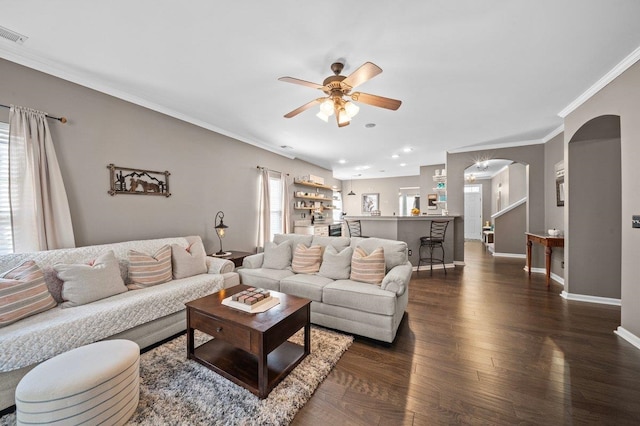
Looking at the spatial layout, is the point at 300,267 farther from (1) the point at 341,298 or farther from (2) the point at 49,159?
(2) the point at 49,159

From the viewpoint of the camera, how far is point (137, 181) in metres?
3.18

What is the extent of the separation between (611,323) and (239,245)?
5.27 meters

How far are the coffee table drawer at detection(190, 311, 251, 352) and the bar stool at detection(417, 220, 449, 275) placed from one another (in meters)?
4.36

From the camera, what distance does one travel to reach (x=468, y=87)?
2.84 metres

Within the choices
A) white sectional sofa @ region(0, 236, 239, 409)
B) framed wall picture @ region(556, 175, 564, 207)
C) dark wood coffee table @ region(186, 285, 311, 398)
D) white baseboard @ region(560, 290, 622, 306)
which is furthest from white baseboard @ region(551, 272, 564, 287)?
white sectional sofa @ region(0, 236, 239, 409)

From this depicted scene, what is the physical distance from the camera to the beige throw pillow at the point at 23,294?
1.75 metres

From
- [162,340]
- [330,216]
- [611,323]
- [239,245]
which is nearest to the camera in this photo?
[162,340]

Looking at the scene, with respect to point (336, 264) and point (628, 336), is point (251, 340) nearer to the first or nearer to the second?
point (336, 264)

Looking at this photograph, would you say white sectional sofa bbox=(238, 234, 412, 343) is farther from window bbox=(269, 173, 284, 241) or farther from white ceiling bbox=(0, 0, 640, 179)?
window bbox=(269, 173, 284, 241)

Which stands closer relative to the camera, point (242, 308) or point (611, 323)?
point (242, 308)

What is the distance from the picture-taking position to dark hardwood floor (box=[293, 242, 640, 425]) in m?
1.58

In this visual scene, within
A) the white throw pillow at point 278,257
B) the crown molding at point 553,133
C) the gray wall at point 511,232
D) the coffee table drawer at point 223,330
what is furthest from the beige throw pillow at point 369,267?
the gray wall at point 511,232

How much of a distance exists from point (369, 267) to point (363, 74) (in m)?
1.94

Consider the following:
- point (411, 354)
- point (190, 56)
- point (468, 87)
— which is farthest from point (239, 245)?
point (468, 87)
